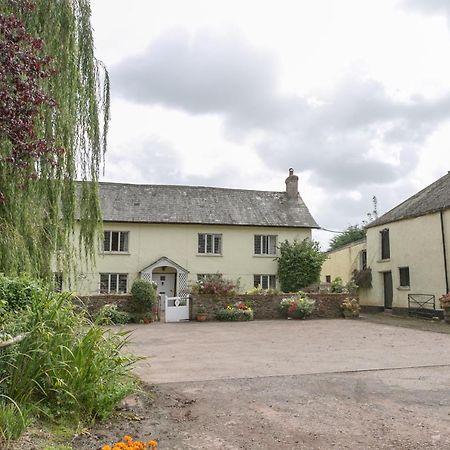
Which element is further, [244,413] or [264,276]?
[264,276]

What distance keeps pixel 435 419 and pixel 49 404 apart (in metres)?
4.46

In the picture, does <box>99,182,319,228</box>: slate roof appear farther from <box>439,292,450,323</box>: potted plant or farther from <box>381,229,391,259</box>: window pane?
<box>439,292,450,323</box>: potted plant

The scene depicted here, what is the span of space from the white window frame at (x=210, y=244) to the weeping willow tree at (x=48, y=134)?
1693 cm

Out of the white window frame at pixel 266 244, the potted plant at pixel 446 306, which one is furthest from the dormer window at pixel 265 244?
the potted plant at pixel 446 306

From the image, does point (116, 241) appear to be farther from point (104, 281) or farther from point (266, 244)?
point (266, 244)

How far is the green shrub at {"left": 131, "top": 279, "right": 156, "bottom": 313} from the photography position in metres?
19.8

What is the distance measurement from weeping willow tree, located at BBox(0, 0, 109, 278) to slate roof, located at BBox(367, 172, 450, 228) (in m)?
17.5

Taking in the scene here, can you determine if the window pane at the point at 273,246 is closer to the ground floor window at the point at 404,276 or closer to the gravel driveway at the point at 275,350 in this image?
the ground floor window at the point at 404,276

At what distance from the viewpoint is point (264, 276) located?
2819cm

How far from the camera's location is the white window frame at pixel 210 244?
27.6 metres

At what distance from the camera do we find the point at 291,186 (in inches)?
1213

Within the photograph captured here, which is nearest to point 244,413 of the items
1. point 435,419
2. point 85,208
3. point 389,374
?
point 435,419

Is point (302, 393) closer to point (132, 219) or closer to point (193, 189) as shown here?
point (132, 219)

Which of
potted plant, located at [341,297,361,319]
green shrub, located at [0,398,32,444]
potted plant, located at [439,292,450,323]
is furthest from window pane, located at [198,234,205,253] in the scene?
green shrub, located at [0,398,32,444]
